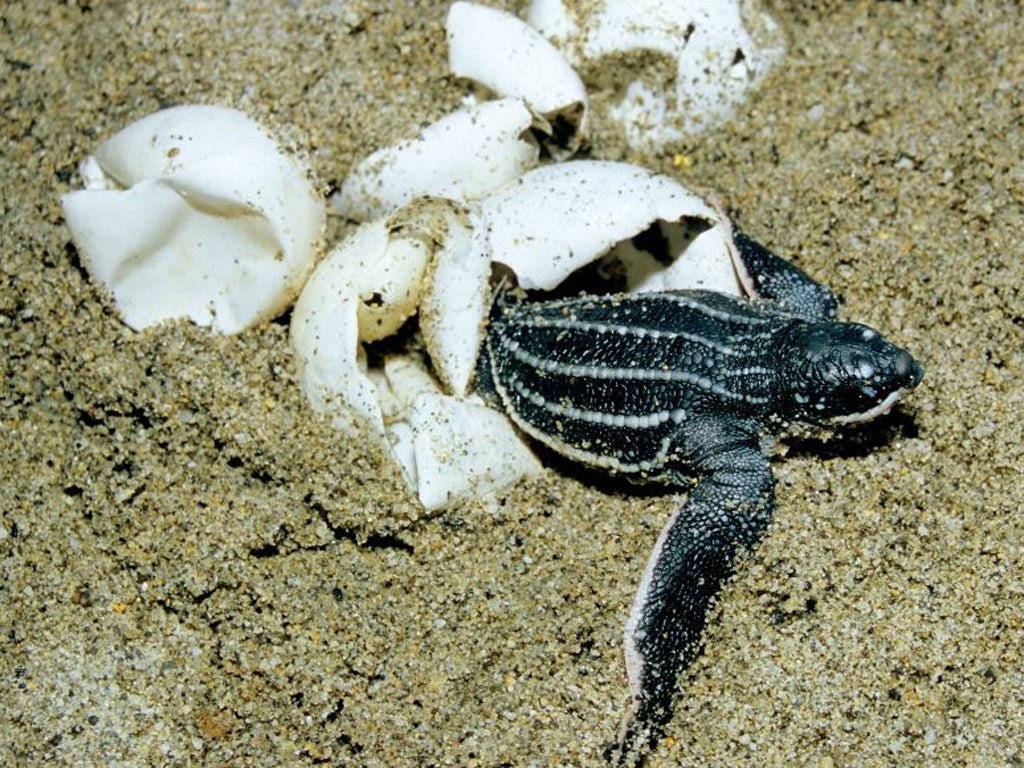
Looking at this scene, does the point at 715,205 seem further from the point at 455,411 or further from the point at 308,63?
the point at 308,63

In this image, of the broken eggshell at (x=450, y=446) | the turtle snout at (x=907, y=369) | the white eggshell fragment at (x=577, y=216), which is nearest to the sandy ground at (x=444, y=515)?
the broken eggshell at (x=450, y=446)

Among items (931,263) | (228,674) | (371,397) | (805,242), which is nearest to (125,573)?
(228,674)

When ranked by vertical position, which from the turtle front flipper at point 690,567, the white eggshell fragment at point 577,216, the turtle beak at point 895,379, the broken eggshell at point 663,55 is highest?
the broken eggshell at point 663,55

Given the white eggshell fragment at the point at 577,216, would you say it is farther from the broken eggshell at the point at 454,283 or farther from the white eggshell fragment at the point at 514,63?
the white eggshell fragment at the point at 514,63

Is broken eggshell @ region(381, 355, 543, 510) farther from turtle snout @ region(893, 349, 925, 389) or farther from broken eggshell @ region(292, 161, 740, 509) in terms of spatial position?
turtle snout @ region(893, 349, 925, 389)

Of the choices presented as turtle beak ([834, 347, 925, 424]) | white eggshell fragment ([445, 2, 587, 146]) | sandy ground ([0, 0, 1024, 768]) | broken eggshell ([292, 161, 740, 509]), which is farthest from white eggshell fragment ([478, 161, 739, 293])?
turtle beak ([834, 347, 925, 424])

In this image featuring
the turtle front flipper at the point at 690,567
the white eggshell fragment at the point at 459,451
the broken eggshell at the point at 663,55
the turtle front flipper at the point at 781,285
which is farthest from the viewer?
the broken eggshell at the point at 663,55

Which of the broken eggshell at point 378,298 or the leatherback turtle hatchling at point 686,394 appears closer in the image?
the leatherback turtle hatchling at point 686,394
